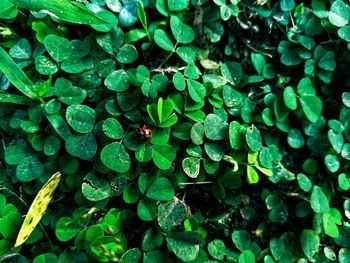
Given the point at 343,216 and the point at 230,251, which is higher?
the point at 343,216

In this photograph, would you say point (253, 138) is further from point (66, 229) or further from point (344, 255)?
point (66, 229)

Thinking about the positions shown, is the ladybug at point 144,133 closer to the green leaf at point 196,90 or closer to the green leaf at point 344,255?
the green leaf at point 196,90

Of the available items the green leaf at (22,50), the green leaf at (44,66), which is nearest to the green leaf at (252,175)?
the green leaf at (44,66)

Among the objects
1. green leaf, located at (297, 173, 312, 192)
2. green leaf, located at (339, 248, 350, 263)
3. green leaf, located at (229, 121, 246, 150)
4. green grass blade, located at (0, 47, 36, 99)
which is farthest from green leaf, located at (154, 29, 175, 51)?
green leaf, located at (339, 248, 350, 263)

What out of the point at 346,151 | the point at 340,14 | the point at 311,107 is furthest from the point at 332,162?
the point at 340,14

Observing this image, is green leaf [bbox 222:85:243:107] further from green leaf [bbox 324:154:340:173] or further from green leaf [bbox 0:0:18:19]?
green leaf [bbox 0:0:18:19]

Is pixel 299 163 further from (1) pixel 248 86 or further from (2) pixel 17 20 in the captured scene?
(2) pixel 17 20

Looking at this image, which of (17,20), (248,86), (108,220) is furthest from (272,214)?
(17,20)
